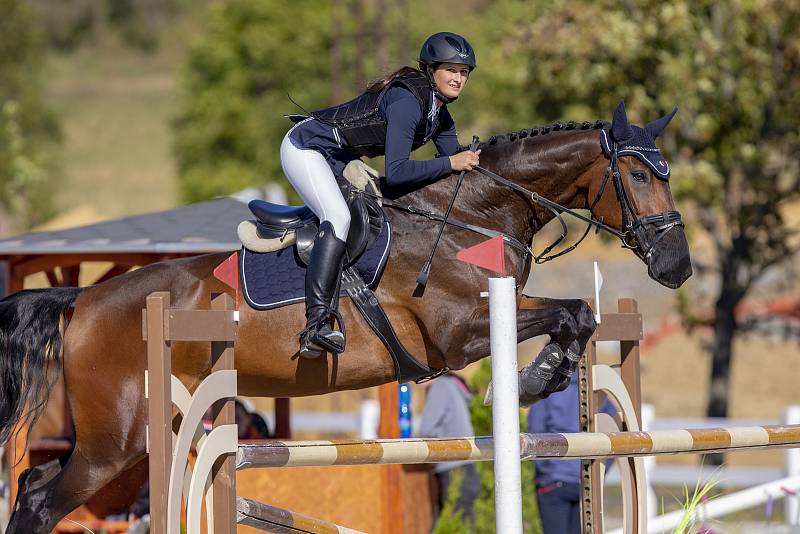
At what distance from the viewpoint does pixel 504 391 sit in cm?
357

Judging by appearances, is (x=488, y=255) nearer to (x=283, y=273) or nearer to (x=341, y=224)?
(x=341, y=224)

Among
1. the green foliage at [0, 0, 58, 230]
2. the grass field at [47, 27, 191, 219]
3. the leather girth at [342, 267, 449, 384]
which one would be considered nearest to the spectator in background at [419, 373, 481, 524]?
the leather girth at [342, 267, 449, 384]

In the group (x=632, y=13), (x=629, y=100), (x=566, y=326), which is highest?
(x=632, y=13)

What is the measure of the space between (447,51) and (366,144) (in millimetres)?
503

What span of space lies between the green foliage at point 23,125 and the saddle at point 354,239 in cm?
1355

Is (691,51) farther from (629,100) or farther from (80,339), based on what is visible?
(80,339)

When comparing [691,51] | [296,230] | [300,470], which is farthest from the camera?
[691,51]

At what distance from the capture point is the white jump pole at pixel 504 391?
3.53 meters

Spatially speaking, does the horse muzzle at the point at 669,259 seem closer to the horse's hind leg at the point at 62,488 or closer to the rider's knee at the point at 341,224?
the rider's knee at the point at 341,224

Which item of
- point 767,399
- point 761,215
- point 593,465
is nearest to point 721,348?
point 761,215

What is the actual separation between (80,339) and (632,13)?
9536 mm

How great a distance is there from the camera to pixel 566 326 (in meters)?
A: 4.51

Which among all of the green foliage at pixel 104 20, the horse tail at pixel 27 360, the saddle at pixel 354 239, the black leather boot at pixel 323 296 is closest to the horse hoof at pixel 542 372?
the saddle at pixel 354 239

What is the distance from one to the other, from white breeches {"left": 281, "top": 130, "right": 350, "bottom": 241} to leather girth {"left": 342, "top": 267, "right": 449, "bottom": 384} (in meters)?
0.19
